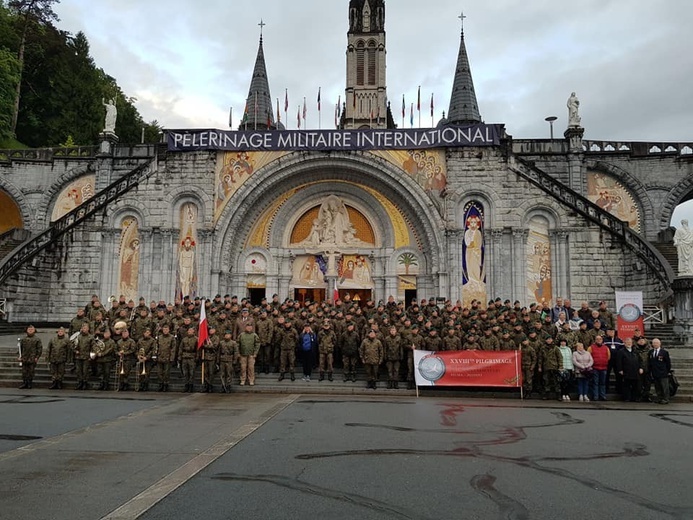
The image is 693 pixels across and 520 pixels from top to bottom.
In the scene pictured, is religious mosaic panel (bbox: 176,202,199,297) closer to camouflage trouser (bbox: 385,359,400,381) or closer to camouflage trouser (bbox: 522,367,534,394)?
camouflage trouser (bbox: 385,359,400,381)

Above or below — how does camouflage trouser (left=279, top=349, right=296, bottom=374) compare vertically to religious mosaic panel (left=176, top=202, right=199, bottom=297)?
below

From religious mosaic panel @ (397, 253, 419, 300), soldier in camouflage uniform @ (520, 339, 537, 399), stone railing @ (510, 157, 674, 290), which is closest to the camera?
soldier in camouflage uniform @ (520, 339, 537, 399)

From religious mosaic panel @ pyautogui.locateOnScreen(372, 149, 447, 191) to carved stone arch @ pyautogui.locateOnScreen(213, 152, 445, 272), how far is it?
1.00 ft

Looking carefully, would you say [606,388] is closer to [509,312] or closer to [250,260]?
[509,312]

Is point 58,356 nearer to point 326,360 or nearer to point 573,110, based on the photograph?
point 326,360

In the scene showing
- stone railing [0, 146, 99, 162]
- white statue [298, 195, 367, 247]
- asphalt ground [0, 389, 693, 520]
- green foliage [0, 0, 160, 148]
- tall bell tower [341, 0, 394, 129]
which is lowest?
asphalt ground [0, 389, 693, 520]

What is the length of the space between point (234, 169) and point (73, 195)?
11.3 metres

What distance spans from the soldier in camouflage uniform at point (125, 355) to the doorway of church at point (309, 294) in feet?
37.8

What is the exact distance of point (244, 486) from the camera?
550 centimetres

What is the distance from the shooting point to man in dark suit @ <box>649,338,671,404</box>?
1180 cm

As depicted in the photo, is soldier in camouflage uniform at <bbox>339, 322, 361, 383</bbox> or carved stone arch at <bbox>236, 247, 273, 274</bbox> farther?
carved stone arch at <bbox>236, 247, 273, 274</bbox>

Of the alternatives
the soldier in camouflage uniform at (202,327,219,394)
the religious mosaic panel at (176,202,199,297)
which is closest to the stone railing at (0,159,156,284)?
the religious mosaic panel at (176,202,199,297)

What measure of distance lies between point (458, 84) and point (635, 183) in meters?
23.9

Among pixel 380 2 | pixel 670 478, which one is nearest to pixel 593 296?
pixel 670 478
